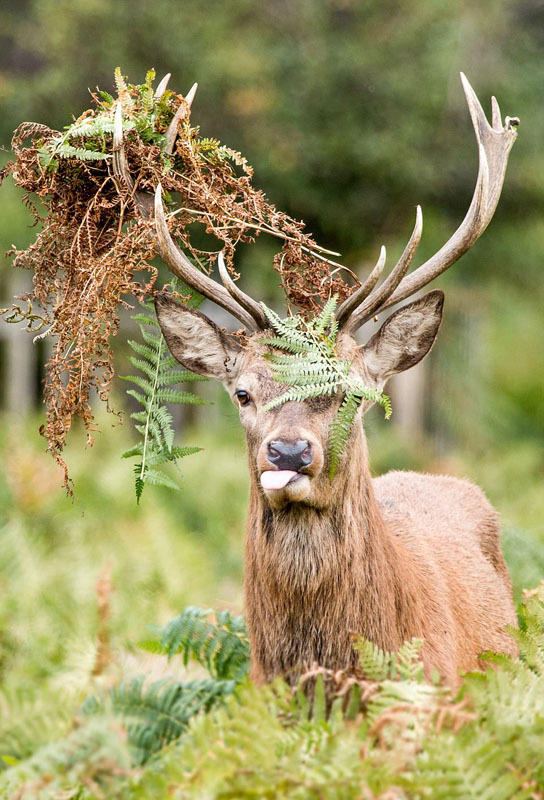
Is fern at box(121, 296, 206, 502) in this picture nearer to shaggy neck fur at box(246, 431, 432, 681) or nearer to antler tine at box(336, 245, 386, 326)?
shaggy neck fur at box(246, 431, 432, 681)

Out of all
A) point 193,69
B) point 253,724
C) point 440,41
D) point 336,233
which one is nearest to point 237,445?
point 336,233

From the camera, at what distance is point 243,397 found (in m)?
4.59

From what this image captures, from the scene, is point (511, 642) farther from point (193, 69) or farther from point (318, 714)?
point (193, 69)

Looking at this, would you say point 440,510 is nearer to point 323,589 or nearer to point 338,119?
point 323,589

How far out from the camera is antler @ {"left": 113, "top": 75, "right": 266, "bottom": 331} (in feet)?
14.5

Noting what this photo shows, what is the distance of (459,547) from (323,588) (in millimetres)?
1423

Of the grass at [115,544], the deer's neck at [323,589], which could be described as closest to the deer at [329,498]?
the deer's neck at [323,589]

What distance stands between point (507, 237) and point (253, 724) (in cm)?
1377

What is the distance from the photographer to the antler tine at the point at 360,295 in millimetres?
4367

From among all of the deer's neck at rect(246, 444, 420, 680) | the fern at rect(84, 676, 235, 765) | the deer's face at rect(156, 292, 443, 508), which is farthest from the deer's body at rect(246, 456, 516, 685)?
the fern at rect(84, 676, 235, 765)

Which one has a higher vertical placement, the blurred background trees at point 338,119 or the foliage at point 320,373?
the blurred background trees at point 338,119

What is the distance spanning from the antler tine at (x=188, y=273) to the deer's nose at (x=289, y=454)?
30.2 inches

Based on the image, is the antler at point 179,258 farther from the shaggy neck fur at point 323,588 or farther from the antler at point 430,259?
the shaggy neck fur at point 323,588

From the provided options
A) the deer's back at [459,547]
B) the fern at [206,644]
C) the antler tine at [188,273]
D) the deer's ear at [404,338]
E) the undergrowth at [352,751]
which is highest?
the antler tine at [188,273]
